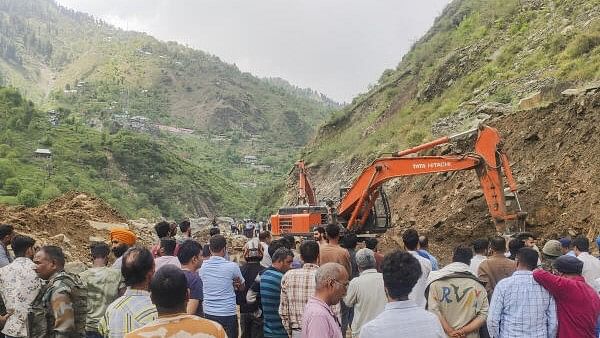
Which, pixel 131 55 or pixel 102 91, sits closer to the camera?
pixel 102 91

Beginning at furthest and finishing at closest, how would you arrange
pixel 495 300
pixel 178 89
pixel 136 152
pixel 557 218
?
pixel 178 89
pixel 136 152
pixel 557 218
pixel 495 300

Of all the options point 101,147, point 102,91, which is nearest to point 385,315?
point 101,147

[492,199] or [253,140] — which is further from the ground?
[253,140]

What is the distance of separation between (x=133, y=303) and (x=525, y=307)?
3.35m

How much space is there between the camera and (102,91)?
13375 cm

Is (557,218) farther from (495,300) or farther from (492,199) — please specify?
(495,300)

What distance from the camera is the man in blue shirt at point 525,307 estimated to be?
16.8 feet

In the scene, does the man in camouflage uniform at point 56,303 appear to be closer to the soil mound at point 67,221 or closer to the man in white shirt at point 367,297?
the man in white shirt at point 367,297

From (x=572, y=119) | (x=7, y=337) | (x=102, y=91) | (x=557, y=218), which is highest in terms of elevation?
(x=102, y=91)

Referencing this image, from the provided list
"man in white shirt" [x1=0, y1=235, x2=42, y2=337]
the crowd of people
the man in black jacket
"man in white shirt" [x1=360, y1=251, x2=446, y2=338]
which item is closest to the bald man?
the crowd of people

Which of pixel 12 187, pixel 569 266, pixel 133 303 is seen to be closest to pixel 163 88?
pixel 12 187

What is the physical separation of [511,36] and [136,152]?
5014 cm

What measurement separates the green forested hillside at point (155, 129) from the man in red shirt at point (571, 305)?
→ 1368 inches

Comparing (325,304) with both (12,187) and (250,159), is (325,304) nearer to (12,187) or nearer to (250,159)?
(12,187)
